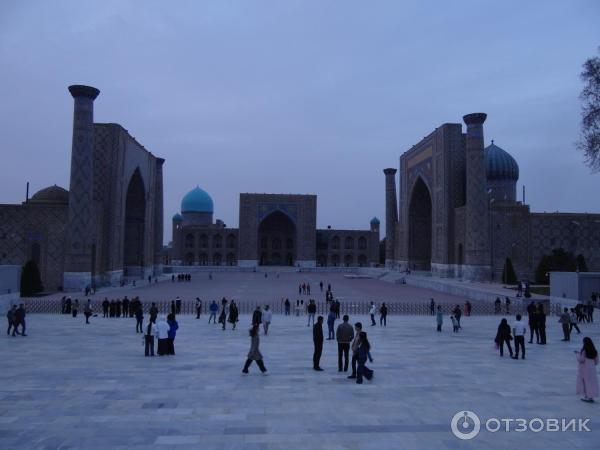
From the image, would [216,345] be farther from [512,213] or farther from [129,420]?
[512,213]

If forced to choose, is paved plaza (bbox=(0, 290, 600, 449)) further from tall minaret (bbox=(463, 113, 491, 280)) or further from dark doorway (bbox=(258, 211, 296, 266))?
dark doorway (bbox=(258, 211, 296, 266))

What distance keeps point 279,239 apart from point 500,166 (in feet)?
102

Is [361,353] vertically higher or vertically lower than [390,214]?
lower

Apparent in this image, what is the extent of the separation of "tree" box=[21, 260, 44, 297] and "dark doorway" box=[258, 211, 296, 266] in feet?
138

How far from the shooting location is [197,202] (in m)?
71.7

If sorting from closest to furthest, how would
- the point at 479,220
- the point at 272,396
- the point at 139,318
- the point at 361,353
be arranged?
the point at 272,396 < the point at 361,353 < the point at 139,318 < the point at 479,220

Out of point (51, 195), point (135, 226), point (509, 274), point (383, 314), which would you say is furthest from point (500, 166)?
point (51, 195)

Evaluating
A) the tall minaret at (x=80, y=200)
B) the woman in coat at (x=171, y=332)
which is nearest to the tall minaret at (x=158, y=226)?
the tall minaret at (x=80, y=200)

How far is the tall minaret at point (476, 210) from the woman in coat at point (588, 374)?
1079 inches

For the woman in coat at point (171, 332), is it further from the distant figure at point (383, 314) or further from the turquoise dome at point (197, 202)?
the turquoise dome at point (197, 202)

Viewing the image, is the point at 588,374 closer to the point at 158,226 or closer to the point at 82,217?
the point at 82,217

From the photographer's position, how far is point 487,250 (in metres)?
33.3

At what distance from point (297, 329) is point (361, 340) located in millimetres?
6661

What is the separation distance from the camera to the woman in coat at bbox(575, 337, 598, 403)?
6711mm
